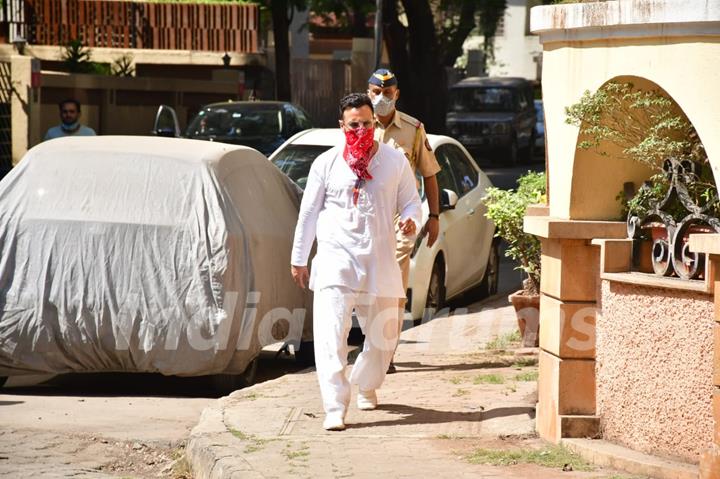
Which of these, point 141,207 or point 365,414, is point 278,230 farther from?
point 365,414

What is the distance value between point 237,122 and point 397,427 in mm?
13405

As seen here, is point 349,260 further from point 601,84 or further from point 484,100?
point 484,100

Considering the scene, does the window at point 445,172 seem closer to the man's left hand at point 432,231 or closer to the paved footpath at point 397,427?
the paved footpath at point 397,427

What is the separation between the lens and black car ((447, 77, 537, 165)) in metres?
38.2

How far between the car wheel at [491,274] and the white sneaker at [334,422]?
258 inches

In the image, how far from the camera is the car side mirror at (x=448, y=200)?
11.9 meters

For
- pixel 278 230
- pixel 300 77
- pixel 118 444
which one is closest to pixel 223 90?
pixel 300 77

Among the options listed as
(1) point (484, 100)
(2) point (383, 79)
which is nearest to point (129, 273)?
(2) point (383, 79)

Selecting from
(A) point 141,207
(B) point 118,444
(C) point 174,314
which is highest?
(A) point 141,207

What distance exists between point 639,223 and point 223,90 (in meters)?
28.2

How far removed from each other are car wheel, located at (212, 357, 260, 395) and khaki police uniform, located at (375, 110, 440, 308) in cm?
124

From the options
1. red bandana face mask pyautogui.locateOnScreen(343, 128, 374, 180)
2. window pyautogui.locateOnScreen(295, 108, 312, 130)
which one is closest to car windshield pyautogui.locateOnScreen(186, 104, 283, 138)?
window pyautogui.locateOnScreen(295, 108, 312, 130)

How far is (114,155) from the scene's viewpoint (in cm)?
962

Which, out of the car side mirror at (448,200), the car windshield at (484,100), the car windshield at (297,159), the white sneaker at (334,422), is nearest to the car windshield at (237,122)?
the car windshield at (297,159)
